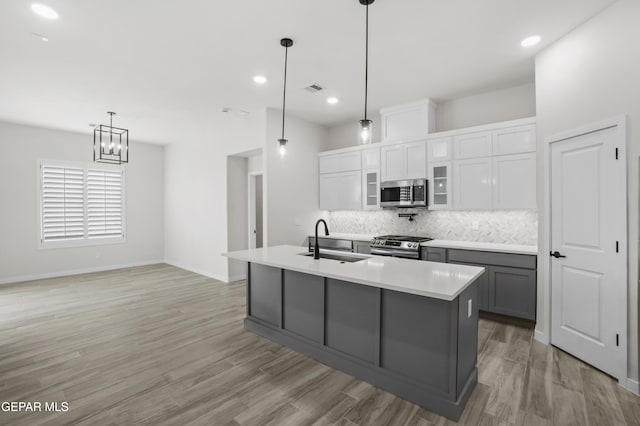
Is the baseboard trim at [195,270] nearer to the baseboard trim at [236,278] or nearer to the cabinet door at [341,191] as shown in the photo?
the baseboard trim at [236,278]

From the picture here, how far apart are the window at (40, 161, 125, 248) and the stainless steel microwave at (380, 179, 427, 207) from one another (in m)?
6.34

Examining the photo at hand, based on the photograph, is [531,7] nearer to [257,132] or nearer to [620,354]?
[620,354]

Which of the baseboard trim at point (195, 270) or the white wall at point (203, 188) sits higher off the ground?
the white wall at point (203, 188)

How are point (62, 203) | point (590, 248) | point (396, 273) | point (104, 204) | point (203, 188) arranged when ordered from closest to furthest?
point (396, 273)
point (590, 248)
point (62, 203)
point (203, 188)
point (104, 204)

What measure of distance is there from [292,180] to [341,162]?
100 cm

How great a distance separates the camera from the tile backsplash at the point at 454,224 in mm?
4281

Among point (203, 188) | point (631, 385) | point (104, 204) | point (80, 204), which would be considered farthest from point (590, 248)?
point (80, 204)

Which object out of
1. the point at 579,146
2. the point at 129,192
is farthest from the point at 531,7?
the point at 129,192

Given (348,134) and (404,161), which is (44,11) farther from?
(348,134)

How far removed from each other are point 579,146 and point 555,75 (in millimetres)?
850

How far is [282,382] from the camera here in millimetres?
2598

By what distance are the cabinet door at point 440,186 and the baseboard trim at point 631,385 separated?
102 inches

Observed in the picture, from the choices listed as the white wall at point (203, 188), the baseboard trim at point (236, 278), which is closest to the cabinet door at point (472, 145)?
the white wall at point (203, 188)

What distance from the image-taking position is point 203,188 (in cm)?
674
